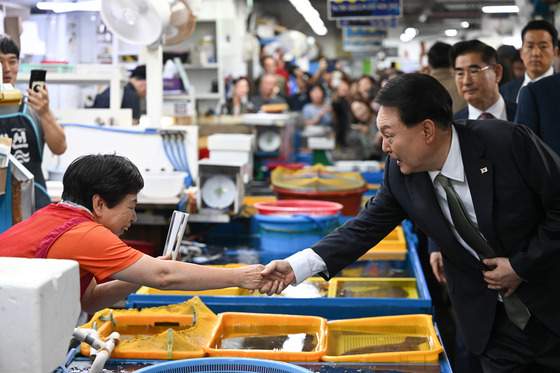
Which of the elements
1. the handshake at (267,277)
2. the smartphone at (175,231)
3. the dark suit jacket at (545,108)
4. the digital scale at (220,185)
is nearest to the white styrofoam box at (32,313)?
the smartphone at (175,231)

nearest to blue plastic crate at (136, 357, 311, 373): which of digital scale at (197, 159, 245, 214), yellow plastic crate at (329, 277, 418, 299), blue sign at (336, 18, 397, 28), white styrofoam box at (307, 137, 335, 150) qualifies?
yellow plastic crate at (329, 277, 418, 299)

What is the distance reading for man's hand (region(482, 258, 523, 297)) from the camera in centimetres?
222

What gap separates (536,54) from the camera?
187 inches

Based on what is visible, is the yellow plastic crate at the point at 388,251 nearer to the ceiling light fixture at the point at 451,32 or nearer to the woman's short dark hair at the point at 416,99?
the woman's short dark hair at the point at 416,99

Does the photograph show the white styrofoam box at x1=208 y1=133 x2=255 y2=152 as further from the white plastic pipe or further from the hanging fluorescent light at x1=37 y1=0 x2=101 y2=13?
the white plastic pipe

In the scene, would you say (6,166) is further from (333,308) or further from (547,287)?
(547,287)

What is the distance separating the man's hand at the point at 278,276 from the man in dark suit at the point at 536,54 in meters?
2.72

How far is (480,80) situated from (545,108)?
0.67 m

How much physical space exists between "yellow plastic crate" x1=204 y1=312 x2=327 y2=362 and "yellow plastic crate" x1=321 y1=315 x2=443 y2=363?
5cm

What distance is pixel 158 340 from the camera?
7.95ft

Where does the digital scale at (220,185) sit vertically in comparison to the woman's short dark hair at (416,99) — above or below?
below

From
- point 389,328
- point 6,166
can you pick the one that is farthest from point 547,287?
point 6,166

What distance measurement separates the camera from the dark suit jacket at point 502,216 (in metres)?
2.17

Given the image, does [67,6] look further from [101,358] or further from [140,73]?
[101,358]
